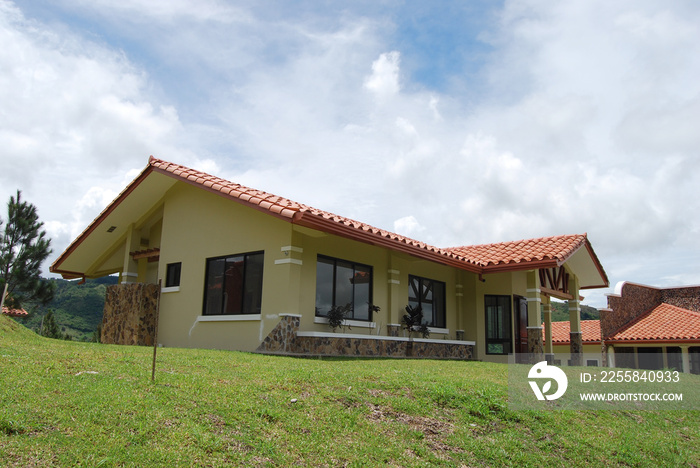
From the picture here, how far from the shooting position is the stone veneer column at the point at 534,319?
17.4 metres

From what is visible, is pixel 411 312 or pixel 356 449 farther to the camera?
pixel 411 312

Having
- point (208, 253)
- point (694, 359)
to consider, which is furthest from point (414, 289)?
point (694, 359)

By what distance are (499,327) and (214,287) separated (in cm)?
915

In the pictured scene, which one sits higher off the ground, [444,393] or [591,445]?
[444,393]

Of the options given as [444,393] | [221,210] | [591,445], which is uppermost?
[221,210]

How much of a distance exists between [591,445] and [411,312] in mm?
9282

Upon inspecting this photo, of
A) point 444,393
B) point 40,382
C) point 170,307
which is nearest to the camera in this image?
point 40,382

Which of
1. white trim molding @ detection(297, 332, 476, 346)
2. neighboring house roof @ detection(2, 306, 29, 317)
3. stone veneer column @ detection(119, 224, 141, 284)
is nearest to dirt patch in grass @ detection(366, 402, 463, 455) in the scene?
white trim molding @ detection(297, 332, 476, 346)

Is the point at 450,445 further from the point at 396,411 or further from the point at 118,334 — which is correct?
the point at 118,334

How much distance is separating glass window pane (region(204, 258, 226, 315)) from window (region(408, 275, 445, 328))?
216 inches

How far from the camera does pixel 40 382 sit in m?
6.34

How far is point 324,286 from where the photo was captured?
14.2 meters

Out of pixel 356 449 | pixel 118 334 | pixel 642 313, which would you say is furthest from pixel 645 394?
pixel 642 313

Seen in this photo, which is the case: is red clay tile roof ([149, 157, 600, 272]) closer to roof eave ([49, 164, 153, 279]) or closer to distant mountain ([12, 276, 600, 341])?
roof eave ([49, 164, 153, 279])
